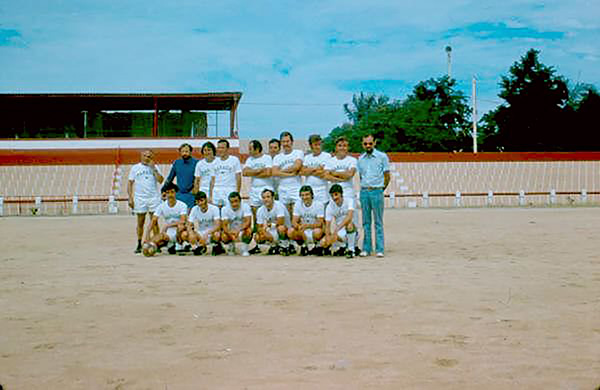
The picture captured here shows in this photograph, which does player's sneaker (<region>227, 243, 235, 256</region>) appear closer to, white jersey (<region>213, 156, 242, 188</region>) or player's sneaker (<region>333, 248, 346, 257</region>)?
Answer: white jersey (<region>213, 156, 242, 188</region>)

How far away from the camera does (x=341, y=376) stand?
11.2ft

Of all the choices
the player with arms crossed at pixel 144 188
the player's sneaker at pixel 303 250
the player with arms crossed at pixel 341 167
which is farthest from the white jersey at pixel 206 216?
the player with arms crossed at pixel 341 167

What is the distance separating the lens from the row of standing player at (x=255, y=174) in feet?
31.2

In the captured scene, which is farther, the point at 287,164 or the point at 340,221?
the point at 287,164

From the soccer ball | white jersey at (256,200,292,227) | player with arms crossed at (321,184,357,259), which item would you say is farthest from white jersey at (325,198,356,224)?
the soccer ball

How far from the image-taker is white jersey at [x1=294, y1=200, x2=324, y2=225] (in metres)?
9.33

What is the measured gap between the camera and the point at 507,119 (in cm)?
4422

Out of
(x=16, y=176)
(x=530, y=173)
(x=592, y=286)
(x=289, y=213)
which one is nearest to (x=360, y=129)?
(x=530, y=173)

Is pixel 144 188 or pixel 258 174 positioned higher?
pixel 258 174

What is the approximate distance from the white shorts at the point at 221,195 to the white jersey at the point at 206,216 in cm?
31

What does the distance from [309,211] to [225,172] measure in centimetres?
154

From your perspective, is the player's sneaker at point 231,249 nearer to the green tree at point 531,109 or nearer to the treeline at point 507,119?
the treeline at point 507,119

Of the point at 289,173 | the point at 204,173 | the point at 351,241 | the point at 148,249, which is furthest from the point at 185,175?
the point at 351,241

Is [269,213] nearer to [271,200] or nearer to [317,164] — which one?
[271,200]
